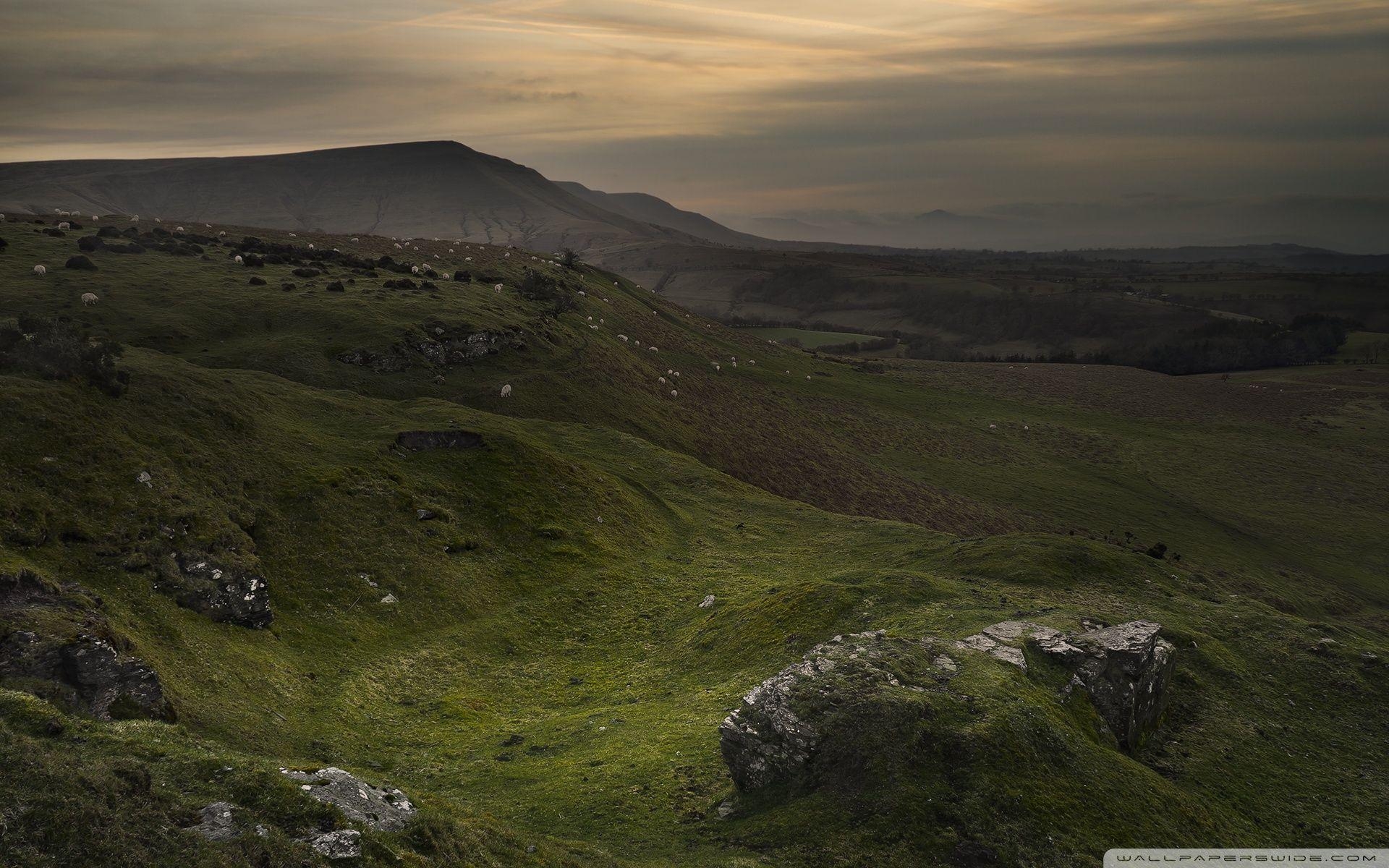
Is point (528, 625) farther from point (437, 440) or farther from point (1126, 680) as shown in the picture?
point (1126, 680)

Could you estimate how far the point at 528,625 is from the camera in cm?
3441

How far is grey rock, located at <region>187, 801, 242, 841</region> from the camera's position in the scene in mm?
12914

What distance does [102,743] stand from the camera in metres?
14.7

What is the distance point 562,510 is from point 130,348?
1040 inches

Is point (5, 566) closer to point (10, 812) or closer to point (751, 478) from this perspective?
point (10, 812)

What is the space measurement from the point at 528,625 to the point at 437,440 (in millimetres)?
14434

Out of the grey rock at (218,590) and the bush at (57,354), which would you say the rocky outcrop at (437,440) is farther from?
the grey rock at (218,590)

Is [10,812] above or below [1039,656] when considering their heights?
above

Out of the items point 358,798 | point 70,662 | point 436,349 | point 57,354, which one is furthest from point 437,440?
point 358,798

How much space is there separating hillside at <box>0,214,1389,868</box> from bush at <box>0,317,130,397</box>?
189 mm

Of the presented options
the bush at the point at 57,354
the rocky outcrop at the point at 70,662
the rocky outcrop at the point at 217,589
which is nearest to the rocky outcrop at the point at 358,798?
the rocky outcrop at the point at 70,662

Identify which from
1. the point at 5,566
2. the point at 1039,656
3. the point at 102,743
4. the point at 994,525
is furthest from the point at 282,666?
the point at 994,525

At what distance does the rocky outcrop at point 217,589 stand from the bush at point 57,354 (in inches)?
387

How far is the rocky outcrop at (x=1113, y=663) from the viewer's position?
23.0 meters
